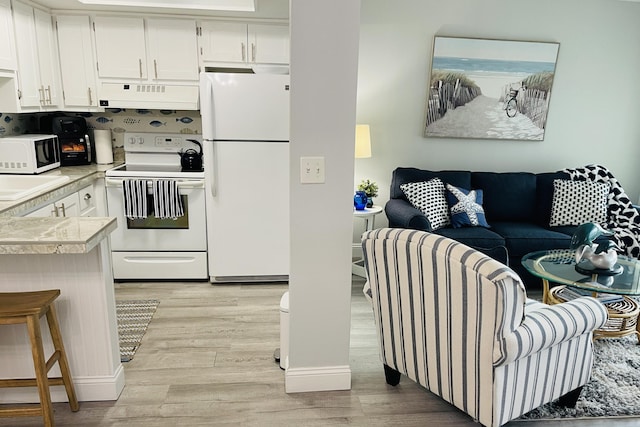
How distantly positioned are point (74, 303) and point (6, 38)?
2095 millimetres

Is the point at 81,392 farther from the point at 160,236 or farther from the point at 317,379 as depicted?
the point at 160,236

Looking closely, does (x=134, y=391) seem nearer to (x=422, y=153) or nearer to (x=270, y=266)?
(x=270, y=266)

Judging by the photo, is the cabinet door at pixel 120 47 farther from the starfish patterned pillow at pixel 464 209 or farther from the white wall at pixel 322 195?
the starfish patterned pillow at pixel 464 209

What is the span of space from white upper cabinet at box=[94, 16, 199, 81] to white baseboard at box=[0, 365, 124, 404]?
8.22 feet

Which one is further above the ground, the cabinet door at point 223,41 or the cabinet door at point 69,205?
the cabinet door at point 223,41

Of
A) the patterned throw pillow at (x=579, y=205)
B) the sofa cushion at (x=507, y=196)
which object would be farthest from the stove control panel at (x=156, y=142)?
the patterned throw pillow at (x=579, y=205)

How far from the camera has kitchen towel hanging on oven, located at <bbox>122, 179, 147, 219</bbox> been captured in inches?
140

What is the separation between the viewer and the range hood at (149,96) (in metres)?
3.77

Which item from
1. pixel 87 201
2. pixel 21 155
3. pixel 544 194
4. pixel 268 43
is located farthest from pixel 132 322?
pixel 544 194

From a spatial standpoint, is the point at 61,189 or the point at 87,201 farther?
the point at 87,201

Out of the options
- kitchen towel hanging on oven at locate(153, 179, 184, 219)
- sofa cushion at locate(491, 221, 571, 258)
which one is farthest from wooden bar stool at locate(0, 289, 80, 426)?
sofa cushion at locate(491, 221, 571, 258)

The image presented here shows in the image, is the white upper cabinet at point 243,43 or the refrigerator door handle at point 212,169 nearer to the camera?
the refrigerator door handle at point 212,169

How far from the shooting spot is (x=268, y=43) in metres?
3.87

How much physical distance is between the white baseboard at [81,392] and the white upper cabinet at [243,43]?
2.63m
